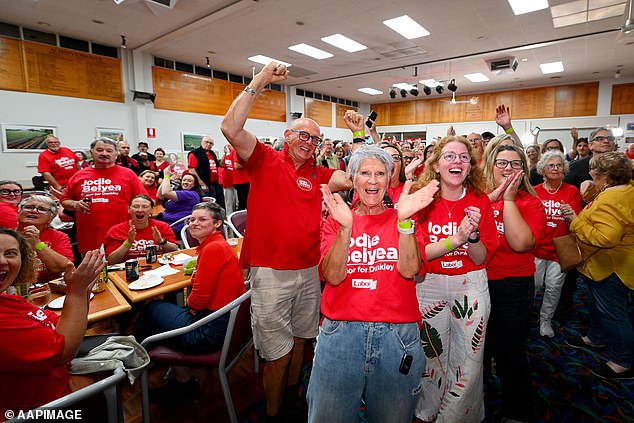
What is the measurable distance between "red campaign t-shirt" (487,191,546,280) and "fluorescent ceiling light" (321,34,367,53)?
662 centimetres

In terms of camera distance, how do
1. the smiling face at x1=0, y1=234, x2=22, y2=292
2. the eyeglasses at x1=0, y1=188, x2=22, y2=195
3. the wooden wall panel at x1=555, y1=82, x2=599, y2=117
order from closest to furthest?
1. the smiling face at x1=0, y1=234, x2=22, y2=292
2. the eyeglasses at x1=0, y1=188, x2=22, y2=195
3. the wooden wall panel at x1=555, y1=82, x2=599, y2=117

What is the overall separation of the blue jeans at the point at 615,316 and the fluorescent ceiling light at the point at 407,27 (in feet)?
18.9

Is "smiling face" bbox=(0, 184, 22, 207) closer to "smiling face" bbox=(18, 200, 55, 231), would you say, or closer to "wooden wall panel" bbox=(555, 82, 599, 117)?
"smiling face" bbox=(18, 200, 55, 231)

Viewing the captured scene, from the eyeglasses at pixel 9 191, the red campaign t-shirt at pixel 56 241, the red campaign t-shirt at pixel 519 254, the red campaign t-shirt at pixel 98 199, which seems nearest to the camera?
the red campaign t-shirt at pixel 519 254

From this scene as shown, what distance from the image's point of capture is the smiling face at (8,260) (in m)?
1.44

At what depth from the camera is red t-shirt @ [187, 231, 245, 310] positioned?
7.02 feet

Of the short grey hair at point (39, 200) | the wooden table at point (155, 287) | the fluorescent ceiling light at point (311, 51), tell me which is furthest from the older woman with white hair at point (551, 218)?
the fluorescent ceiling light at point (311, 51)

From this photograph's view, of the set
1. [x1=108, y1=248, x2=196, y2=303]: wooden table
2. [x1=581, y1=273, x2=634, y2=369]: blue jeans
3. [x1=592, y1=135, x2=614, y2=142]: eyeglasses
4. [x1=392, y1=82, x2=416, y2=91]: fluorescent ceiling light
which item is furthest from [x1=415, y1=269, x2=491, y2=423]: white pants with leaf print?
[x1=392, y1=82, x2=416, y2=91]: fluorescent ceiling light

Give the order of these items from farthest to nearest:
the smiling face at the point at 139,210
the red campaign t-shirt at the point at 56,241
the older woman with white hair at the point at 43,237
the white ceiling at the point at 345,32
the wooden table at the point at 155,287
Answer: the white ceiling at the point at 345,32
the smiling face at the point at 139,210
the red campaign t-shirt at the point at 56,241
the older woman with white hair at the point at 43,237
the wooden table at the point at 155,287

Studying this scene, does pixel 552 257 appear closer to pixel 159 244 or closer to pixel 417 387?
pixel 417 387

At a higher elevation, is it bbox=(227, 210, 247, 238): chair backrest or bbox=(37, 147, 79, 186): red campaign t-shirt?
bbox=(37, 147, 79, 186): red campaign t-shirt

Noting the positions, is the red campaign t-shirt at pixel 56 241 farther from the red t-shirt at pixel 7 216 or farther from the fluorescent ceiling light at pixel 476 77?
the fluorescent ceiling light at pixel 476 77

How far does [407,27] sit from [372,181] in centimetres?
673

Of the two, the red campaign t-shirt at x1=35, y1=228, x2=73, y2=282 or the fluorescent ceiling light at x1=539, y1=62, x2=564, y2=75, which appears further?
the fluorescent ceiling light at x1=539, y1=62, x2=564, y2=75
